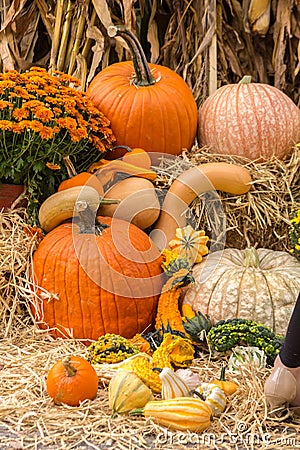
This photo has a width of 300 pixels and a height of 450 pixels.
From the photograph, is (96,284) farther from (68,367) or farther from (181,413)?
(181,413)

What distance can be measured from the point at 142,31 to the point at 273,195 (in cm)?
164

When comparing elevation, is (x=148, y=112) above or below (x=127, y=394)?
above

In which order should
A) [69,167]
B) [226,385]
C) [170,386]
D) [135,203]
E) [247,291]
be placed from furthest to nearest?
[69,167], [135,203], [247,291], [226,385], [170,386]

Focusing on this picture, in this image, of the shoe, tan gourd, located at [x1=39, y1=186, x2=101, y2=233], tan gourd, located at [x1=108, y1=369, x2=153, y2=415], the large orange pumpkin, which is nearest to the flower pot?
tan gourd, located at [x1=39, y1=186, x2=101, y2=233]

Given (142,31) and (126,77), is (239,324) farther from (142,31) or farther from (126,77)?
(142,31)

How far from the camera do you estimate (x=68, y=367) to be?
7.25 feet

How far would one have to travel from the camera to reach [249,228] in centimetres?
329

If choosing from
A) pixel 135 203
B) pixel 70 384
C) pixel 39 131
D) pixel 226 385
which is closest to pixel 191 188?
pixel 135 203

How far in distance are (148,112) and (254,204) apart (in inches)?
27.1

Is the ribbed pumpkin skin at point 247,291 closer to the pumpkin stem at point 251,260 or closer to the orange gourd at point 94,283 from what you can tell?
the pumpkin stem at point 251,260

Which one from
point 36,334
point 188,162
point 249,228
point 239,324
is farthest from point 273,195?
point 36,334

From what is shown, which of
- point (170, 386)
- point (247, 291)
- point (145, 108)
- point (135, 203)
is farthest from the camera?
point (145, 108)

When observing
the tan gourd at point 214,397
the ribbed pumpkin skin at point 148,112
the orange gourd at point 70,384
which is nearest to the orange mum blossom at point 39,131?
the ribbed pumpkin skin at point 148,112

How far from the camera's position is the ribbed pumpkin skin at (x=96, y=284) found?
2.82 m
